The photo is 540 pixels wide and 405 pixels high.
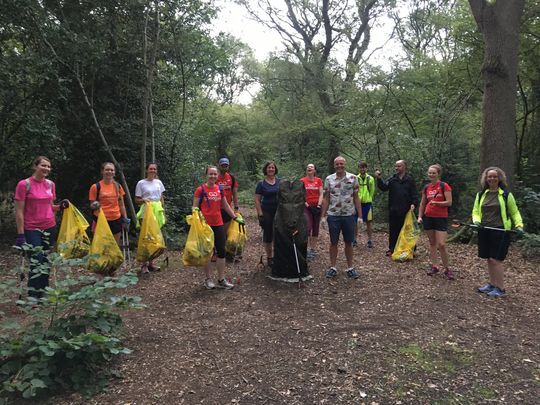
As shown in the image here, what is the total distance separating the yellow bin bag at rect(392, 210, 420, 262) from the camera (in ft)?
22.8

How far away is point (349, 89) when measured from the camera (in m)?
14.0

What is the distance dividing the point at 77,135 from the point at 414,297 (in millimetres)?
7933

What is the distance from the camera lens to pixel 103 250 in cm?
518

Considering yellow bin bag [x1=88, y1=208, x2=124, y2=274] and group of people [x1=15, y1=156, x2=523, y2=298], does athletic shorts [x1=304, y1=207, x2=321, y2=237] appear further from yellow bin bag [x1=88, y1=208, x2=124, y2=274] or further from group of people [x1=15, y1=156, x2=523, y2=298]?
yellow bin bag [x1=88, y1=208, x2=124, y2=274]

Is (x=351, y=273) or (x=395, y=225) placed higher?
(x=395, y=225)

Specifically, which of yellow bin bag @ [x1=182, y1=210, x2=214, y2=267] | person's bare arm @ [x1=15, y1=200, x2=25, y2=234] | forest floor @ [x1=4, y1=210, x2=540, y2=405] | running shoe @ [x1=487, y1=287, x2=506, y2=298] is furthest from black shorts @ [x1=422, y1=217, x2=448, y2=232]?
person's bare arm @ [x1=15, y1=200, x2=25, y2=234]

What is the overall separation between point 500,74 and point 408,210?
10.5ft

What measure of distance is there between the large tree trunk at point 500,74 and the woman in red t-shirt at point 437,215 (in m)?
2.46

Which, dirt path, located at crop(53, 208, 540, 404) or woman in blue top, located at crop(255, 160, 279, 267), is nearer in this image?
dirt path, located at crop(53, 208, 540, 404)

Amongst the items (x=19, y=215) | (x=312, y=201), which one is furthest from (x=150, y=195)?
(x=312, y=201)

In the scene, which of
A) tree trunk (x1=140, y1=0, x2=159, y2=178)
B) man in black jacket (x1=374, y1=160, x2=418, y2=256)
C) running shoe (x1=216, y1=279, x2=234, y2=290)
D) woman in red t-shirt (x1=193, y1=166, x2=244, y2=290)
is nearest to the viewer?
woman in red t-shirt (x1=193, y1=166, x2=244, y2=290)

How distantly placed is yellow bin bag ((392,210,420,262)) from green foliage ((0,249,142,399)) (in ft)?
16.3

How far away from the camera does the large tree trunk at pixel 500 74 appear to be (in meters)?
7.47

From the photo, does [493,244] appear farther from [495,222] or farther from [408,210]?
[408,210]
